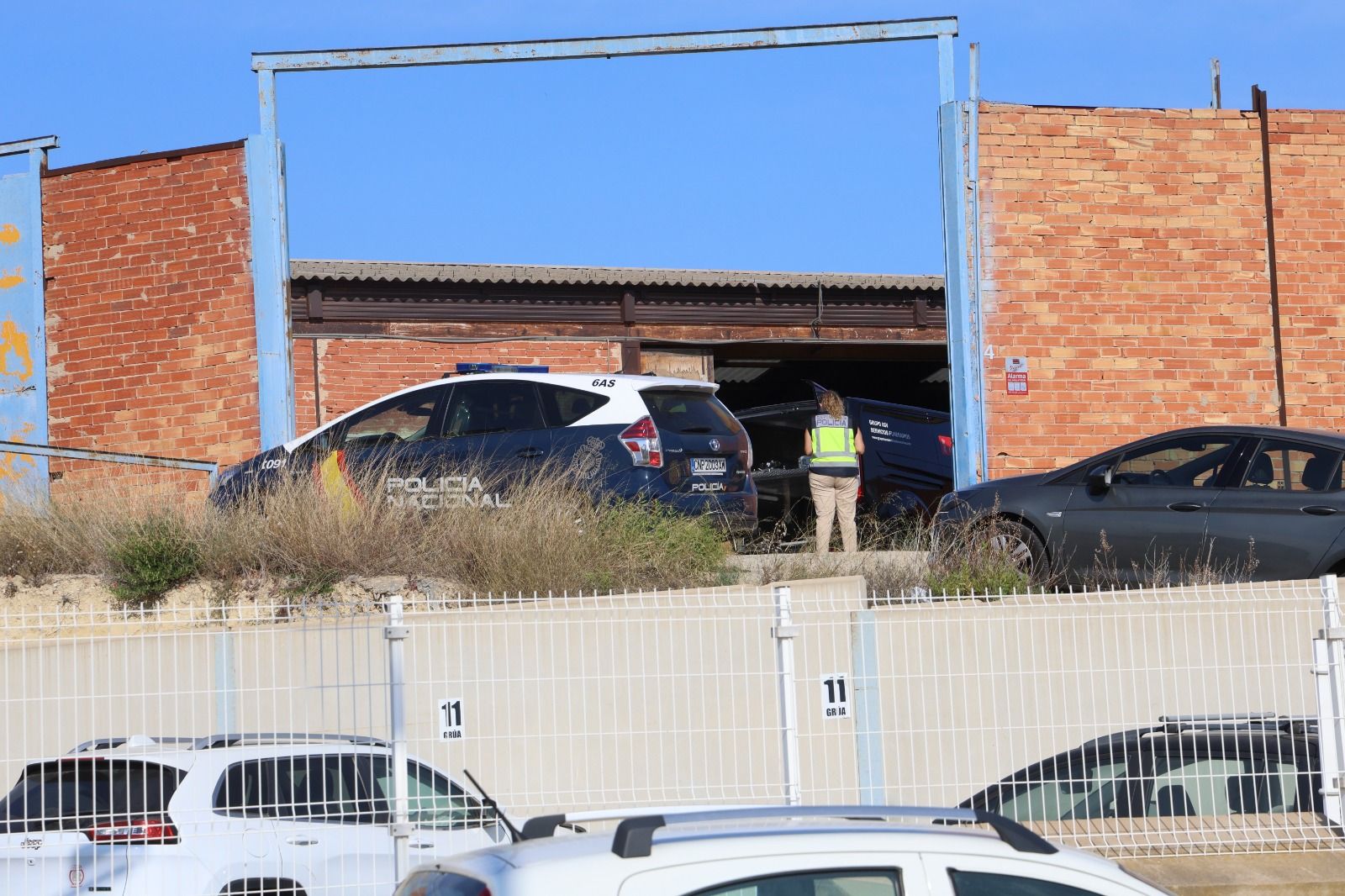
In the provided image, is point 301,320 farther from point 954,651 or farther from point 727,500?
point 954,651

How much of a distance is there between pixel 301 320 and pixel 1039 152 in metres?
10.1

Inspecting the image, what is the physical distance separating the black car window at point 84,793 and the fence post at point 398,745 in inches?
41.9

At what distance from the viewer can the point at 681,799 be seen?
8602 mm

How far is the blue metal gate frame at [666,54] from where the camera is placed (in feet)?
55.3

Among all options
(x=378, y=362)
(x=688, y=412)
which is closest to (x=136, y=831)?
(x=688, y=412)

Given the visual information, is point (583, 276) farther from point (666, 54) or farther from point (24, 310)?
point (24, 310)

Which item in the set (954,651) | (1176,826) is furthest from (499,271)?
(1176,826)

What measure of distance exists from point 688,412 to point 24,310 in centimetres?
907

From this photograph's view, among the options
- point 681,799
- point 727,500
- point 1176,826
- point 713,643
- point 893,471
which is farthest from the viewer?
point 893,471

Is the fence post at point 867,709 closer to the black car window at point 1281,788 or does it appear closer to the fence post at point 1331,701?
the black car window at point 1281,788

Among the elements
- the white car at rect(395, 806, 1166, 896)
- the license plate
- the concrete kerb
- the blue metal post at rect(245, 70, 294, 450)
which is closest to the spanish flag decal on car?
the license plate

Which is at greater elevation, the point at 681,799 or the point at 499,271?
the point at 499,271

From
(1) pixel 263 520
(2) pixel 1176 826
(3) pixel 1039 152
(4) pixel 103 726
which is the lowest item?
(2) pixel 1176 826

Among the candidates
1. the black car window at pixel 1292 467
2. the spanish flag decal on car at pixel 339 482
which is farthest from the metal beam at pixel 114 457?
the black car window at pixel 1292 467
